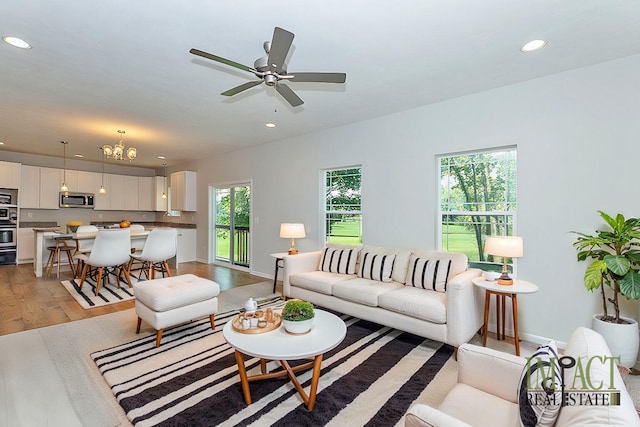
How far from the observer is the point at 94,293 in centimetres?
453

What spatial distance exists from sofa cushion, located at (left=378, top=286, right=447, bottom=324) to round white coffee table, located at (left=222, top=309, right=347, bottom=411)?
0.85m

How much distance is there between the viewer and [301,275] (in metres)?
→ 3.92

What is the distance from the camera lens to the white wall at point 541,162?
2.66 m

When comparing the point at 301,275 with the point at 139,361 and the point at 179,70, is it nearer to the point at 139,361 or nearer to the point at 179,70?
the point at 139,361

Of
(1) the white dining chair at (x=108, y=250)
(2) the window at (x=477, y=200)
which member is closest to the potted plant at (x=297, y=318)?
(2) the window at (x=477, y=200)

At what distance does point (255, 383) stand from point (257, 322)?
467mm

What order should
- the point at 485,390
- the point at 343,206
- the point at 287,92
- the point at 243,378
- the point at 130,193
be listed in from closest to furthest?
the point at 485,390 < the point at 243,378 < the point at 287,92 < the point at 343,206 < the point at 130,193

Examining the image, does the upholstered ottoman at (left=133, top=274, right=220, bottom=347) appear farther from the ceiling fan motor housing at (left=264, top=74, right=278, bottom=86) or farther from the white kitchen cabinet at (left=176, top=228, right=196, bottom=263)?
the white kitchen cabinet at (left=176, top=228, right=196, bottom=263)

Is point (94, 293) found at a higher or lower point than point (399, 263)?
lower

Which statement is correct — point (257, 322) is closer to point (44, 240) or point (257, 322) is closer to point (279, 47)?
point (279, 47)

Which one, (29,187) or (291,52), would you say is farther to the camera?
(29,187)

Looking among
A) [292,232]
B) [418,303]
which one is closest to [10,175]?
[292,232]

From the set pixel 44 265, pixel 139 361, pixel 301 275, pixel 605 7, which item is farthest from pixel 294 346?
pixel 44 265

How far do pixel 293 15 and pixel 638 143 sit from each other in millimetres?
2995
